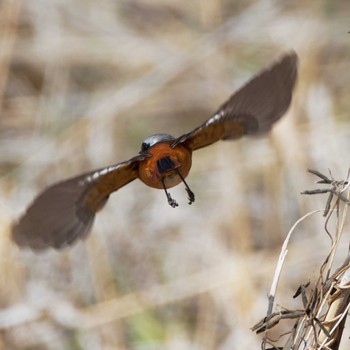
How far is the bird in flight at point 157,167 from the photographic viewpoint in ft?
5.44

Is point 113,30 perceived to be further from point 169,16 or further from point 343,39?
point 343,39

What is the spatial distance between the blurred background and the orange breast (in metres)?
1.54

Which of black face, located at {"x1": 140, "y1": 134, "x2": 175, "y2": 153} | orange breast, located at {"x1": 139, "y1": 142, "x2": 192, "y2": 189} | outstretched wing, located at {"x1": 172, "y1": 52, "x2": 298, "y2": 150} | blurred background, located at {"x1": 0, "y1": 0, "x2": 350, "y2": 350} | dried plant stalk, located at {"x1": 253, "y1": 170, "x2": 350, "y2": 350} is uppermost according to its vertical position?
blurred background, located at {"x1": 0, "y1": 0, "x2": 350, "y2": 350}

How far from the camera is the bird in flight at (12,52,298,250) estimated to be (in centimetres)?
166

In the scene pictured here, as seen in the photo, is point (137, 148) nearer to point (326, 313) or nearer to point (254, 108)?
point (254, 108)

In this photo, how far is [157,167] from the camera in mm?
1641

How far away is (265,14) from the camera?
3.85m

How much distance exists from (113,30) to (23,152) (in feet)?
2.15

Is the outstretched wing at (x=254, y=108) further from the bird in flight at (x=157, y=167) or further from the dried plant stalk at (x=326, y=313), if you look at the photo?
the dried plant stalk at (x=326, y=313)

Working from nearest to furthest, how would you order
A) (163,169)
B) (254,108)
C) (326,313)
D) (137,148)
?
(326,313) → (163,169) → (254,108) → (137,148)

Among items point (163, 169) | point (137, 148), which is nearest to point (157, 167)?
point (163, 169)

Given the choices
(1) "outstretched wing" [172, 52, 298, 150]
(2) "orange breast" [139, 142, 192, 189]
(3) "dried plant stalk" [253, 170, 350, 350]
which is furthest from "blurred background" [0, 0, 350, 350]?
(3) "dried plant stalk" [253, 170, 350, 350]

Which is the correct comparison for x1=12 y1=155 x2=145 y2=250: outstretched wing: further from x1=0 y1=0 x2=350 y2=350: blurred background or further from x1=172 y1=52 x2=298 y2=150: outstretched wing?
x1=0 y1=0 x2=350 y2=350: blurred background

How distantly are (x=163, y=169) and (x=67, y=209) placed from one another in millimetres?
327
